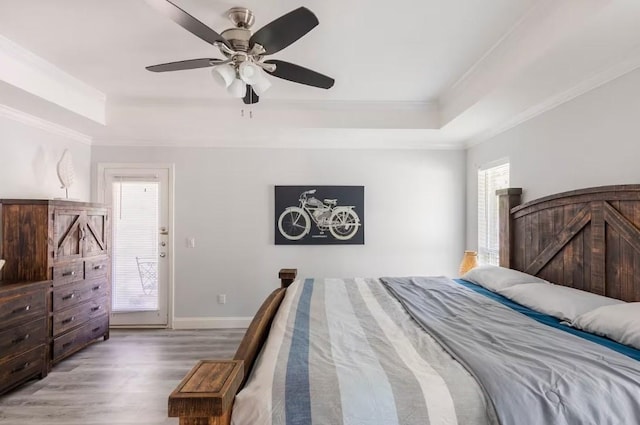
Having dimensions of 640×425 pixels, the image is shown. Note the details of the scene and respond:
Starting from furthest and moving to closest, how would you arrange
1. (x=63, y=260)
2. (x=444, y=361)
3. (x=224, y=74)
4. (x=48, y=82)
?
(x=63, y=260)
(x=48, y=82)
(x=224, y=74)
(x=444, y=361)

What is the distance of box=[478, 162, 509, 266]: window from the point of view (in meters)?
3.85

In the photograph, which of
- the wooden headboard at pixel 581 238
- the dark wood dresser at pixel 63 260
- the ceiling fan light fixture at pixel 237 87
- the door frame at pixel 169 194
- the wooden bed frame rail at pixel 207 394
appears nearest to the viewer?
the wooden bed frame rail at pixel 207 394

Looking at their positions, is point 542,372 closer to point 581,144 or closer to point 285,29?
point 285,29

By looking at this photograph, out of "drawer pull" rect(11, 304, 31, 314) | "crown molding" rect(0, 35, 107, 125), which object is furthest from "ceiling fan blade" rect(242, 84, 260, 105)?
"drawer pull" rect(11, 304, 31, 314)

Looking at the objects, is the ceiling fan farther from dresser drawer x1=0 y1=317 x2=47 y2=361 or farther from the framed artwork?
dresser drawer x1=0 y1=317 x2=47 y2=361

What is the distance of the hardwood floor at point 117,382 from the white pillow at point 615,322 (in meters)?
2.60

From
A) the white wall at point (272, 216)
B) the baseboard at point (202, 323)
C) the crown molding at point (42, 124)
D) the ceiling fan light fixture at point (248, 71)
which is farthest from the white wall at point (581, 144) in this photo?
the crown molding at point (42, 124)

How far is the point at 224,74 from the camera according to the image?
201 centimetres

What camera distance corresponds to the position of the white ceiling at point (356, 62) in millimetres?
2076

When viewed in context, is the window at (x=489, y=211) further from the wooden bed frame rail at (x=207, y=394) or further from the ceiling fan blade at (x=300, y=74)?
the wooden bed frame rail at (x=207, y=394)

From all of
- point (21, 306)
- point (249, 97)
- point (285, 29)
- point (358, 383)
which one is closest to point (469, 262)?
point (249, 97)

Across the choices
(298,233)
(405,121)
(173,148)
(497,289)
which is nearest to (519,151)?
(405,121)

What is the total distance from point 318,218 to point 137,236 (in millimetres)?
2305

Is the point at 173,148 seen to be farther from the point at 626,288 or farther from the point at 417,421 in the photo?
the point at 626,288
